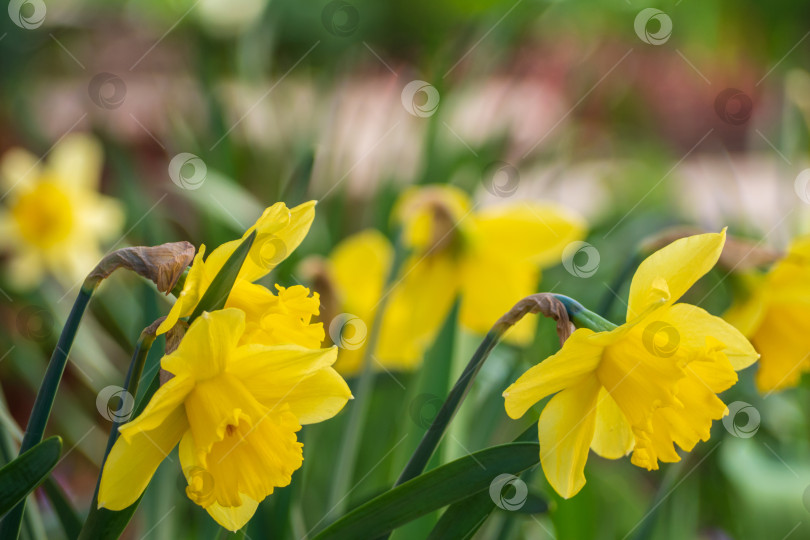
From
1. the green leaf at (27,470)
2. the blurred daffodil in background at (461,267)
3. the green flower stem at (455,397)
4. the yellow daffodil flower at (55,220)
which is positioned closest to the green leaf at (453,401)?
the green flower stem at (455,397)

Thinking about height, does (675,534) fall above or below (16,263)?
below

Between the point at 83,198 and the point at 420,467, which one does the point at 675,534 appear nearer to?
the point at 420,467

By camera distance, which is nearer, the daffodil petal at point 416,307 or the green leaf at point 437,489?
the green leaf at point 437,489

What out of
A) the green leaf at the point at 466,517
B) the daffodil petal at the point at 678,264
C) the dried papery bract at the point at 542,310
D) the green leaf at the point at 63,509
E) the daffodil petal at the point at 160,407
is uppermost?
the daffodil petal at the point at 160,407

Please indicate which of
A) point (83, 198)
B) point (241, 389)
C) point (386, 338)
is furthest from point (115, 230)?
point (241, 389)

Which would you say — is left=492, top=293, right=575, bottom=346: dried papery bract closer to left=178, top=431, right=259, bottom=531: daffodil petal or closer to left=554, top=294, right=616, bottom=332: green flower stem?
left=554, top=294, right=616, bottom=332: green flower stem

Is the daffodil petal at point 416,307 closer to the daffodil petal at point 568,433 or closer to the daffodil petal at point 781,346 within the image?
the daffodil petal at point 781,346

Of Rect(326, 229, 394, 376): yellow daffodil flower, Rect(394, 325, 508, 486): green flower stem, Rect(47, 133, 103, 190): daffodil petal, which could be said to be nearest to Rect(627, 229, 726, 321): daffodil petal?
Rect(394, 325, 508, 486): green flower stem
